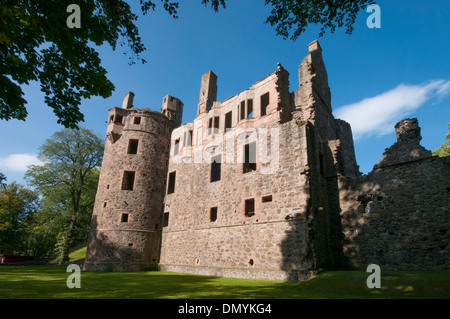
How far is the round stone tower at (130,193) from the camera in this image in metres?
19.9

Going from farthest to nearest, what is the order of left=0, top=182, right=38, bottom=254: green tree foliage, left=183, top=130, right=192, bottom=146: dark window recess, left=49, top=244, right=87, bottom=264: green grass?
left=0, top=182, right=38, bottom=254: green tree foliage → left=49, top=244, right=87, bottom=264: green grass → left=183, top=130, right=192, bottom=146: dark window recess

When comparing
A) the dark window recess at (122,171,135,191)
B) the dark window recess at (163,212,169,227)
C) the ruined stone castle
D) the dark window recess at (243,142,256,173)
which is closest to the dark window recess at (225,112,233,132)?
the ruined stone castle

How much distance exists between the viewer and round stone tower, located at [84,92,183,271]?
65.3ft

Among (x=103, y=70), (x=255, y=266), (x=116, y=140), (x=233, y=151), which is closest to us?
(x=103, y=70)

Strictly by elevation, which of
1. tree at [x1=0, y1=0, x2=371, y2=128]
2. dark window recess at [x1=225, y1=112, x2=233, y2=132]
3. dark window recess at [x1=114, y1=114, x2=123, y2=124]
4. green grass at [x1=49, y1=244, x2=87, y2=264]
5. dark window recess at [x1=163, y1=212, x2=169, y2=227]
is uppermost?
dark window recess at [x1=114, y1=114, x2=123, y2=124]

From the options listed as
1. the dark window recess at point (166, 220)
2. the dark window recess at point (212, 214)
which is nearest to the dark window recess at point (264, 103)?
the dark window recess at point (212, 214)

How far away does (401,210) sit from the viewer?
13281mm

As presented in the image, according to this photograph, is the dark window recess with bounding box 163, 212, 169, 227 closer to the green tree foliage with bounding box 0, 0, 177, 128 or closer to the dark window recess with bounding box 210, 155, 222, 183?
the dark window recess with bounding box 210, 155, 222, 183

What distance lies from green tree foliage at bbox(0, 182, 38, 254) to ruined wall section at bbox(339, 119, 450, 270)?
34387 mm

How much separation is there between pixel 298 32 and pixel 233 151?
9368mm

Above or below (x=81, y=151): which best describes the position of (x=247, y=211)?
below
